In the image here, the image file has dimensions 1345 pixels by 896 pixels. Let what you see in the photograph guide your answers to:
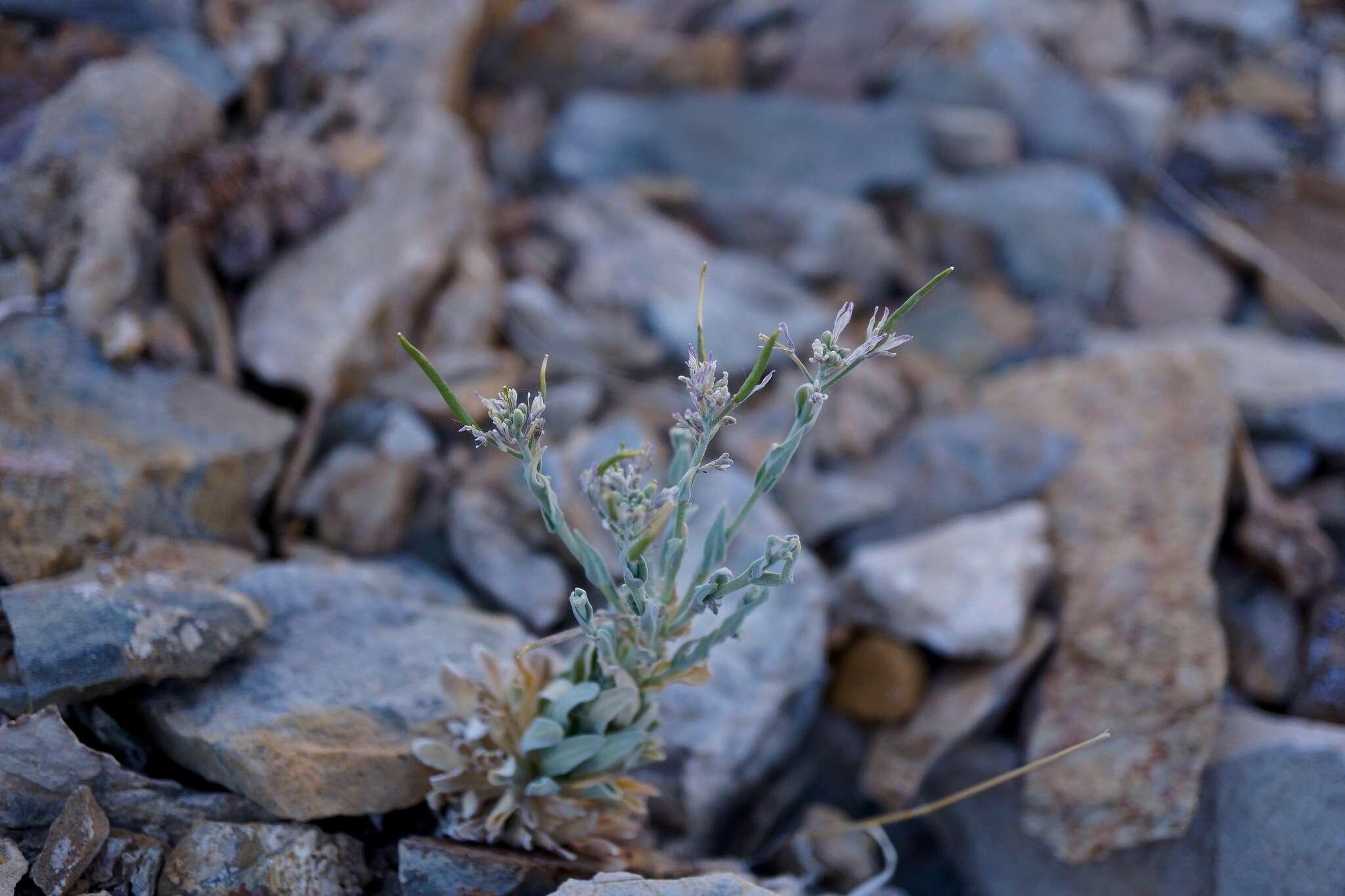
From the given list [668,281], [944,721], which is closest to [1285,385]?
[944,721]

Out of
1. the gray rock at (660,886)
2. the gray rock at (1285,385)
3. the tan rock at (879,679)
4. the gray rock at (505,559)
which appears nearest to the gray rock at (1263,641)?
the gray rock at (1285,385)

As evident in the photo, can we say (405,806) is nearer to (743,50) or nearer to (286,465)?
(286,465)

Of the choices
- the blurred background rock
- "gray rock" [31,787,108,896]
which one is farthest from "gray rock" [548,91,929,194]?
"gray rock" [31,787,108,896]

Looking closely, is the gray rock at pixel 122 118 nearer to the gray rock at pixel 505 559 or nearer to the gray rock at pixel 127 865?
the gray rock at pixel 505 559

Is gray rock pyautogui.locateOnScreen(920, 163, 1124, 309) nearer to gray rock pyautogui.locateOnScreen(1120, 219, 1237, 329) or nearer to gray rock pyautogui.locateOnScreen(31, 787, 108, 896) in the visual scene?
gray rock pyautogui.locateOnScreen(1120, 219, 1237, 329)

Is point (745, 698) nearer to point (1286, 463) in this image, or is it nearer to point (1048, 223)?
point (1286, 463)
